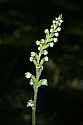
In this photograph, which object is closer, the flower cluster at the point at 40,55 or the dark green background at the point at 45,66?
the flower cluster at the point at 40,55

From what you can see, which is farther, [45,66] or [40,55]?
[45,66]

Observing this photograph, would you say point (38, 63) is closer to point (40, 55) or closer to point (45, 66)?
point (40, 55)

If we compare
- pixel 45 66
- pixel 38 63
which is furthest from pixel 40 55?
pixel 45 66

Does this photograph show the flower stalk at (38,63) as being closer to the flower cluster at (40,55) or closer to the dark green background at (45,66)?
the flower cluster at (40,55)

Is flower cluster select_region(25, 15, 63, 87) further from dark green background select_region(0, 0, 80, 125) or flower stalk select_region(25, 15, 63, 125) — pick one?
dark green background select_region(0, 0, 80, 125)

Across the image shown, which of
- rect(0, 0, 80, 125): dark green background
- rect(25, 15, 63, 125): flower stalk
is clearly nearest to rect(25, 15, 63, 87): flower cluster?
rect(25, 15, 63, 125): flower stalk

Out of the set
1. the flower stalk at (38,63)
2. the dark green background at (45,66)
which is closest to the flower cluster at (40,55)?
the flower stalk at (38,63)

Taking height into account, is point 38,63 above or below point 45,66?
below

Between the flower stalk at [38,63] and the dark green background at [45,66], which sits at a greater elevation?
the dark green background at [45,66]

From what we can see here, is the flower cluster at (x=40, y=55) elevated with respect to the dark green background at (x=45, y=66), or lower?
lower
